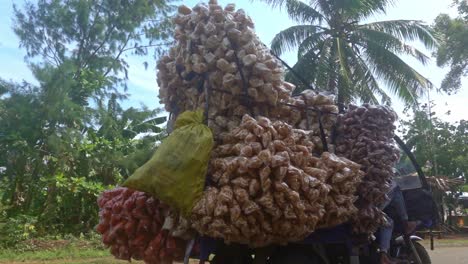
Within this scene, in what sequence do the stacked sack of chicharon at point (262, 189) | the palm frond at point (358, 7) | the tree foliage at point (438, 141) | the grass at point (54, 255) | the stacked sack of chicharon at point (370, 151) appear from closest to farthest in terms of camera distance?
1. the stacked sack of chicharon at point (262, 189)
2. the stacked sack of chicharon at point (370, 151)
3. the grass at point (54, 255)
4. the palm frond at point (358, 7)
5. the tree foliage at point (438, 141)

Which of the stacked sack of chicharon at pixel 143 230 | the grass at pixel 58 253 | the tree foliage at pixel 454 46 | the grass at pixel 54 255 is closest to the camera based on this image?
the stacked sack of chicharon at pixel 143 230

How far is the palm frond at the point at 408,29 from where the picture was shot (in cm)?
1625

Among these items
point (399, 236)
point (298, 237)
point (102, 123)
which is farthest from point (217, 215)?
point (102, 123)

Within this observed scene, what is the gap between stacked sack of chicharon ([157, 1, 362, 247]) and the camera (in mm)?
2920

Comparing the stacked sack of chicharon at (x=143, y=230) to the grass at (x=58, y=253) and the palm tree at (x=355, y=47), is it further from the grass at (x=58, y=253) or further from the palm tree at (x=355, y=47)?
the palm tree at (x=355, y=47)

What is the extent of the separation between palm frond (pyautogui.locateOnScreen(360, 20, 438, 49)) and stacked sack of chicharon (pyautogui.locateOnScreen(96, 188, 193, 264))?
1441cm

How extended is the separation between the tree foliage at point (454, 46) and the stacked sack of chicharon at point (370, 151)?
1869 cm

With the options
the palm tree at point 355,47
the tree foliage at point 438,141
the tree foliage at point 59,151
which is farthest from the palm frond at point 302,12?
the tree foliage at point 438,141

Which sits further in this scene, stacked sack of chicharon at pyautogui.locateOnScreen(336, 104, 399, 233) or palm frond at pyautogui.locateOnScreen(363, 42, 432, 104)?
palm frond at pyautogui.locateOnScreen(363, 42, 432, 104)

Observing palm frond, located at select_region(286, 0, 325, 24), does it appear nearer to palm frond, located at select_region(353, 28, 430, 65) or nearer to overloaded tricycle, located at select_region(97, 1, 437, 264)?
palm frond, located at select_region(353, 28, 430, 65)

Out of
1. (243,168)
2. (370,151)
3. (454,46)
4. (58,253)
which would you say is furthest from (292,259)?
(454,46)

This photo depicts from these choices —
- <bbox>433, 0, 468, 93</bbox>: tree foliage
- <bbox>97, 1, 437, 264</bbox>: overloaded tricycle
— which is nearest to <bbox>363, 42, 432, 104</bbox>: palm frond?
<bbox>433, 0, 468, 93</bbox>: tree foliage

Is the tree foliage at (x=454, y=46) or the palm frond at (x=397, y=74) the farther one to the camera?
the tree foliage at (x=454, y=46)

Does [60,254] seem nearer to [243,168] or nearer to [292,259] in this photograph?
[292,259]
